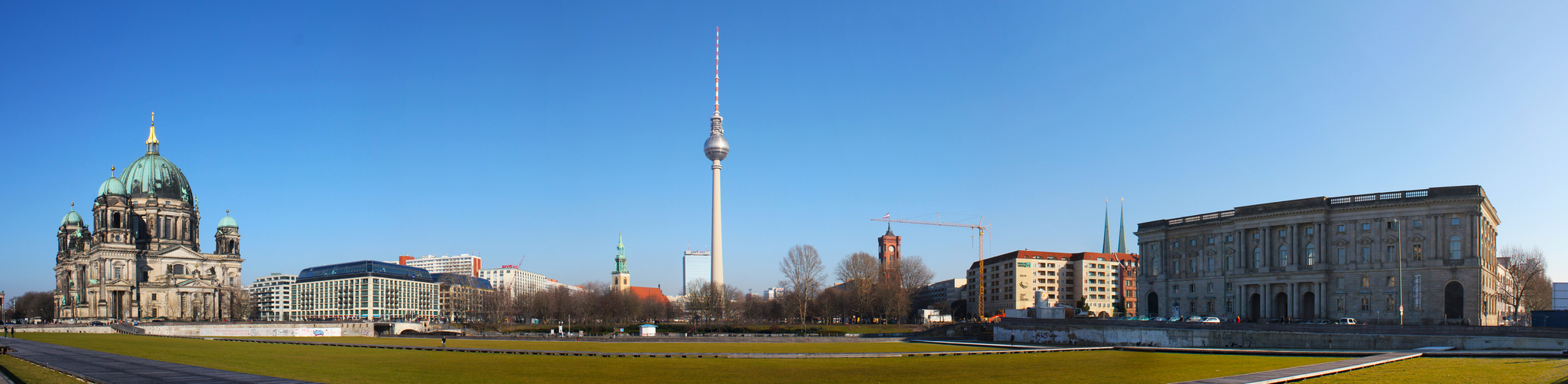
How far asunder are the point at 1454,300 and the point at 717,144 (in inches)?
5141

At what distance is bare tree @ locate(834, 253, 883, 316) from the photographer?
129625mm

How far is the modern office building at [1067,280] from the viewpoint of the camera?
165250mm

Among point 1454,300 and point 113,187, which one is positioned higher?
point 113,187

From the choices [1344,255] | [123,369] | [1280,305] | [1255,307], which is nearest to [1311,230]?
[1344,255]

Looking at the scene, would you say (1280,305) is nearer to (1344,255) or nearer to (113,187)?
(1344,255)

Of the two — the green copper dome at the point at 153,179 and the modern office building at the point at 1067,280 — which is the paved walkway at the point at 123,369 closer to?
the green copper dome at the point at 153,179

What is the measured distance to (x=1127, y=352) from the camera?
56438 millimetres

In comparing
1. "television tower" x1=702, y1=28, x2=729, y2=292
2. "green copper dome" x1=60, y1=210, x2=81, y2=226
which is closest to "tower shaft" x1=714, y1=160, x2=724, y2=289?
"television tower" x1=702, y1=28, x2=729, y2=292

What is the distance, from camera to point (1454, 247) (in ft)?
251

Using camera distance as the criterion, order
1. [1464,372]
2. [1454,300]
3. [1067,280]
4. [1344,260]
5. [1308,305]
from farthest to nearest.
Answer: [1067,280] < [1308,305] < [1344,260] < [1454,300] < [1464,372]

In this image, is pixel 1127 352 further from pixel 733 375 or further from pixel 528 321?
pixel 528 321

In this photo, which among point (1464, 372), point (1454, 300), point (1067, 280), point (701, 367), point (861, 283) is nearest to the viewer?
point (1464, 372)

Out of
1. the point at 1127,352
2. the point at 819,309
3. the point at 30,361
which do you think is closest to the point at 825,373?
the point at 1127,352

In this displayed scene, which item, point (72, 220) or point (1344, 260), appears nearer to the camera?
point (1344, 260)
